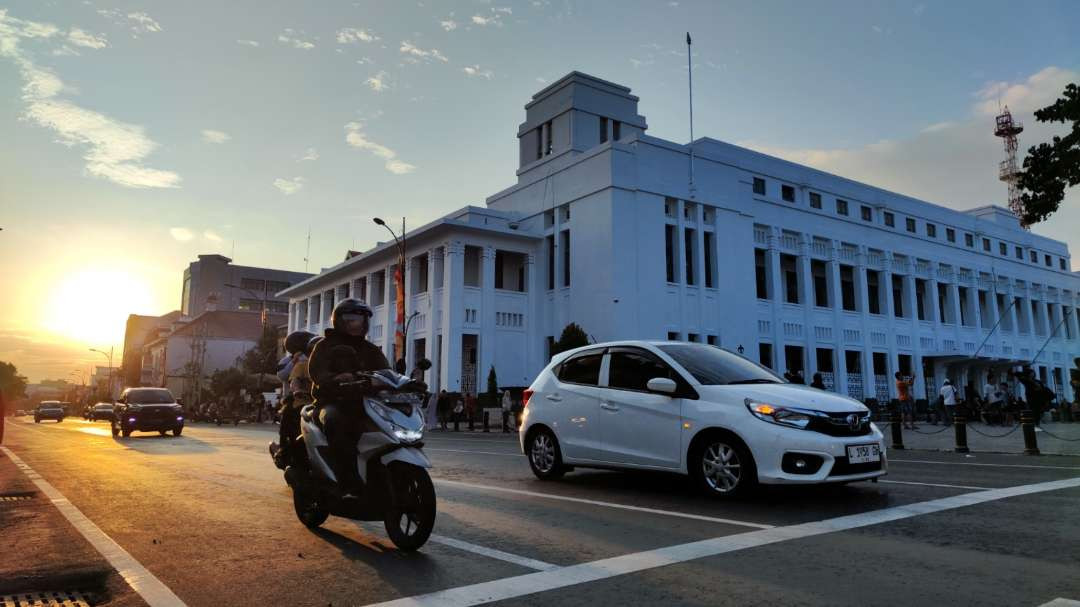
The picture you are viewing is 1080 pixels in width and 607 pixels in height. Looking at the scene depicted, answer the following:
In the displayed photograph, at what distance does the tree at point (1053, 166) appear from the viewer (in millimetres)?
19812

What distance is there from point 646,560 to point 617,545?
50 centimetres

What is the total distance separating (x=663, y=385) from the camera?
23.8ft

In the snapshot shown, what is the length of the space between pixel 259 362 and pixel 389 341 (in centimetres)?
2262

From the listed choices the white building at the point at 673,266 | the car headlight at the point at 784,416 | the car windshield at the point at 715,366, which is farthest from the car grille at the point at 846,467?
the white building at the point at 673,266

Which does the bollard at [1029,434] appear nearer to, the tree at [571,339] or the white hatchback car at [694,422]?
the white hatchback car at [694,422]

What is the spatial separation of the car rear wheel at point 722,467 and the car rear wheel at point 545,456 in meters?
2.10

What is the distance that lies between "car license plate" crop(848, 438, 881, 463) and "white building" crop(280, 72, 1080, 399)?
2889cm

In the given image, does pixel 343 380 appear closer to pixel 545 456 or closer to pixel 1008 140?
pixel 545 456

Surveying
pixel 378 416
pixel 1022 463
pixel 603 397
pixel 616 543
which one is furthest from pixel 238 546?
pixel 1022 463

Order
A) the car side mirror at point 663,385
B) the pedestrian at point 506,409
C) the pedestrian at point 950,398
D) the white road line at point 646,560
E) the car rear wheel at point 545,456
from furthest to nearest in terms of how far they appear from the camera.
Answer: the pedestrian at point 506,409, the pedestrian at point 950,398, the car rear wheel at point 545,456, the car side mirror at point 663,385, the white road line at point 646,560

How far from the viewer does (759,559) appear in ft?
14.6

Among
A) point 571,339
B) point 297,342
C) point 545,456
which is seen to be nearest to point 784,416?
point 545,456

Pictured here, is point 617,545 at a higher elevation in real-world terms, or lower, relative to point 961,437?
lower

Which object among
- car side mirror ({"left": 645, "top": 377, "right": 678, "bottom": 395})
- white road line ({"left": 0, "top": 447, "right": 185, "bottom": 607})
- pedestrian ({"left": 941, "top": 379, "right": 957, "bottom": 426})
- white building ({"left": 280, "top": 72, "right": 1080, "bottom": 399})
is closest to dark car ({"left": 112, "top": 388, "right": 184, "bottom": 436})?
white road line ({"left": 0, "top": 447, "right": 185, "bottom": 607})
